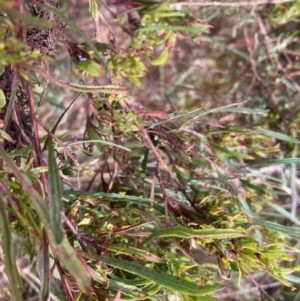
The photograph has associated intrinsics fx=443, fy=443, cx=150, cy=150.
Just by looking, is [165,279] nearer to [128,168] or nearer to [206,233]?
[206,233]

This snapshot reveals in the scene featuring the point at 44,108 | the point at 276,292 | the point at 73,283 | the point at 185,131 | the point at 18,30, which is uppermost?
the point at 18,30

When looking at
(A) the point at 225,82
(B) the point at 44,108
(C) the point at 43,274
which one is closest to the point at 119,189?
(C) the point at 43,274

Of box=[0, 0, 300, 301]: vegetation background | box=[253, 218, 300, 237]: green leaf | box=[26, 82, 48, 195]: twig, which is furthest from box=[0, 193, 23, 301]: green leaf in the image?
box=[253, 218, 300, 237]: green leaf

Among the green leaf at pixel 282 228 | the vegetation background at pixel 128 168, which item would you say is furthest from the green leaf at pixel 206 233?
the green leaf at pixel 282 228

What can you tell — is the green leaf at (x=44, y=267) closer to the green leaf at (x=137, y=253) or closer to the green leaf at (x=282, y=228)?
the green leaf at (x=137, y=253)

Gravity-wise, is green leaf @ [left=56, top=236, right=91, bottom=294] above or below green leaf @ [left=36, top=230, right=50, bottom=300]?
above

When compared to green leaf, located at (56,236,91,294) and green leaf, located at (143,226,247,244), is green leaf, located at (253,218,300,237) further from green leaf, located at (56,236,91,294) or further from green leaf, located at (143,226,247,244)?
green leaf, located at (56,236,91,294)

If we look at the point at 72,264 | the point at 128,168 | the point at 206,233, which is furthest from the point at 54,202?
the point at 128,168

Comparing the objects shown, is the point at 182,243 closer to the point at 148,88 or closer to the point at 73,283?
the point at 73,283
